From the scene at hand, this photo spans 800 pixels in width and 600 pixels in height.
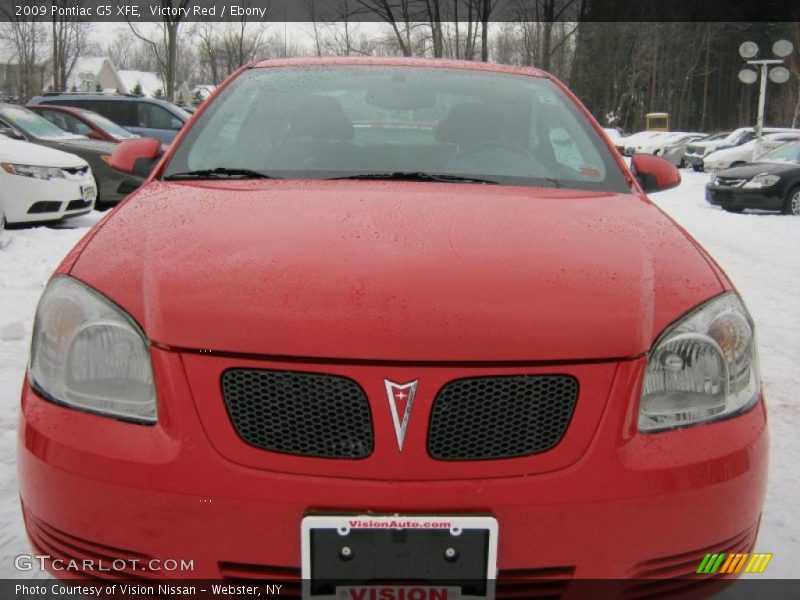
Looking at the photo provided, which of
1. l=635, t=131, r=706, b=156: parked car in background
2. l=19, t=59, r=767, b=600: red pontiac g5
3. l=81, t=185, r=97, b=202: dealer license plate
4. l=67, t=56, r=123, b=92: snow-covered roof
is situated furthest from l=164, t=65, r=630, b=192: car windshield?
l=67, t=56, r=123, b=92: snow-covered roof

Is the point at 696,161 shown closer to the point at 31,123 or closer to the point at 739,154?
the point at 739,154

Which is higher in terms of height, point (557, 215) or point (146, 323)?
point (557, 215)

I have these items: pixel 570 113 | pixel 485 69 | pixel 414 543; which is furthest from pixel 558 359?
pixel 485 69

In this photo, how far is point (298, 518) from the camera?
1371 mm

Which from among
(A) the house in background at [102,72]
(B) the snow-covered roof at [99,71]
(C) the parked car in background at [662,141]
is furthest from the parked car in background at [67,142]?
(A) the house in background at [102,72]

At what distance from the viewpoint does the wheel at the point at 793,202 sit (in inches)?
476

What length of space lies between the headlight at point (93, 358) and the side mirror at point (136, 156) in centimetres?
138

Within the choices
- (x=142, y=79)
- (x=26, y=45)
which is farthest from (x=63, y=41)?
(x=142, y=79)

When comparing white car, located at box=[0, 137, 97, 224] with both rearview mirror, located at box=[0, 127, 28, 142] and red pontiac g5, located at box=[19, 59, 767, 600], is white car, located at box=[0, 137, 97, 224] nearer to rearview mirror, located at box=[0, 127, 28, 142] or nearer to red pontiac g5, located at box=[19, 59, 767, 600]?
rearview mirror, located at box=[0, 127, 28, 142]

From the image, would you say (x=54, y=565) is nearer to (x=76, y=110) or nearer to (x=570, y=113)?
(x=570, y=113)

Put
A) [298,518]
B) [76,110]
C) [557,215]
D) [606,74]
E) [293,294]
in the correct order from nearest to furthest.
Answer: [298,518] → [293,294] → [557,215] → [76,110] → [606,74]

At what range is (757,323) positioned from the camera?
16.5ft

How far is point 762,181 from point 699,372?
1209 centimetres

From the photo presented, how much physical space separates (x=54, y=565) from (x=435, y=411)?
2.76ft
